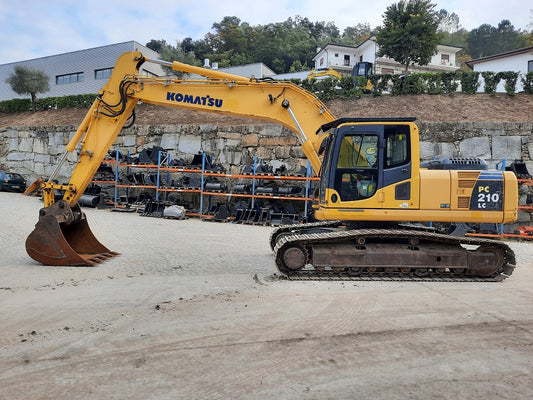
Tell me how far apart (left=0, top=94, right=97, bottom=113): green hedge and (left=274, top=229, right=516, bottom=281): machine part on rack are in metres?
24.1

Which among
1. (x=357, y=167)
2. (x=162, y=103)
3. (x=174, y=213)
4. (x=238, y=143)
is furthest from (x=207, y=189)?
(x=357, y=167)

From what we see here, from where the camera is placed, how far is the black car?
22312 millimetres

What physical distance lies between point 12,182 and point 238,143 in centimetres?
1391

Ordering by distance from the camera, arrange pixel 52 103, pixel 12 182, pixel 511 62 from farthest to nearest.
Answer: pixel 511 62
pixel 52 103
pixel 12 182

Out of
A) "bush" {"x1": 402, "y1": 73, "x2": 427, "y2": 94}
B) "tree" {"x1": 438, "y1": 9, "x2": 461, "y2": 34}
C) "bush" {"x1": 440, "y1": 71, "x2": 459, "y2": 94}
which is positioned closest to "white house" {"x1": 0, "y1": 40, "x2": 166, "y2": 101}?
"bush" {"x1": 402, "y1": 73, "x2": 427, "y2": 94}

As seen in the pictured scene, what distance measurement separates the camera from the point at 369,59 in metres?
49.6

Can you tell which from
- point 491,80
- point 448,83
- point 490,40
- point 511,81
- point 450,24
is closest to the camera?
point 491,80

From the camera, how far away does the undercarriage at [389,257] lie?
6328 millimetres

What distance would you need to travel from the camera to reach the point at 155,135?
66.7 feet

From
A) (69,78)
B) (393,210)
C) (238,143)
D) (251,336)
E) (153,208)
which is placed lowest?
(251,336)

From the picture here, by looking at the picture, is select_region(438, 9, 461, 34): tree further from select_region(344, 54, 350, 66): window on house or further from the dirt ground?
the dirt ground

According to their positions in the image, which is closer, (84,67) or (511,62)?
(511,62)

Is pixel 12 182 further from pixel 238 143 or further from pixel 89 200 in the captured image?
pixel 238 143

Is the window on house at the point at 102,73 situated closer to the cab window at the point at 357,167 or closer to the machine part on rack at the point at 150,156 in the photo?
the machine part on rack at the point at 150,156
